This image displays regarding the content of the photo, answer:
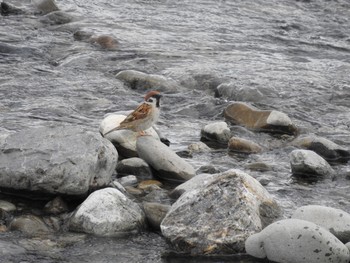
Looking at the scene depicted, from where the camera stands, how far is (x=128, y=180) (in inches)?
308

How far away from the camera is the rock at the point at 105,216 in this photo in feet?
21.5

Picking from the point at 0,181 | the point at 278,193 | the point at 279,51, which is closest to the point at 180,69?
the point at 279,51

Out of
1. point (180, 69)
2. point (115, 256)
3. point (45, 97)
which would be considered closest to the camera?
point (115, 256)

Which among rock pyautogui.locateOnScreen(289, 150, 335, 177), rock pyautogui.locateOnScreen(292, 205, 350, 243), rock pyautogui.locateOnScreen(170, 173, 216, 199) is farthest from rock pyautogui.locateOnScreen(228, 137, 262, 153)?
rock pyautogui.locateOnScreen(292, 205, 350, 243)

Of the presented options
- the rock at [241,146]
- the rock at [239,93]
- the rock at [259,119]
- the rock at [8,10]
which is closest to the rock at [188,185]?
the rock at [241,146]

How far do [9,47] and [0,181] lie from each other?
639 centimetres

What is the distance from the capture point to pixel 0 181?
6.96 meters

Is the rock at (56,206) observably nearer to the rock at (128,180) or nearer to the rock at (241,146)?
the rock at (128,180)

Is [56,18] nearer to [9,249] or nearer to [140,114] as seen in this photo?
[140,114]

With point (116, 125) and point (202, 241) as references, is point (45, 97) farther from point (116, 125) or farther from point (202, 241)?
point (202, 241)

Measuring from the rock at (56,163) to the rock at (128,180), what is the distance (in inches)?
20.6

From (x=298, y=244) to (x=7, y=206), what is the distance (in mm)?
2488

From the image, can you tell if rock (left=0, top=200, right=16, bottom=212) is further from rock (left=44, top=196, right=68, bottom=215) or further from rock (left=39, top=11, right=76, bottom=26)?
rock (left=39, top=11, right=76, bottom=26)

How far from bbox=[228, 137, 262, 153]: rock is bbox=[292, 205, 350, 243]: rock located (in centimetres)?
260
